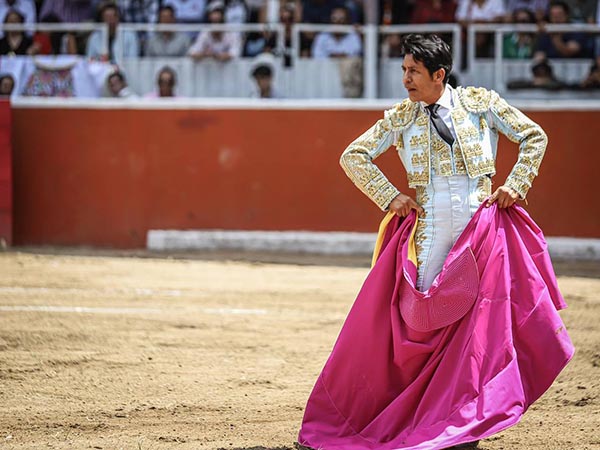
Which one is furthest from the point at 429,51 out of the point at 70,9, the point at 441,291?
the point at 70,9

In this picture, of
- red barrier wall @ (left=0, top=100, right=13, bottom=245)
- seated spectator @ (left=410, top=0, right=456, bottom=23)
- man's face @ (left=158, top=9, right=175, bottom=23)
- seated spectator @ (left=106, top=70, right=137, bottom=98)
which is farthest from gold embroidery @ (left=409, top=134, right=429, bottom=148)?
man's face @ (left=158, top=9, right=175, bottom=23)

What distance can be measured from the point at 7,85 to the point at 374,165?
752 centimetres

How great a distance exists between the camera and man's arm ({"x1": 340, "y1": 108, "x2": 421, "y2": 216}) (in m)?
4.02

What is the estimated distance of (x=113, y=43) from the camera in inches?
435

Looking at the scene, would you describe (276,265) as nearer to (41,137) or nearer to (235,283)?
(235,283)

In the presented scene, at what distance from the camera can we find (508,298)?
3854 millimetres

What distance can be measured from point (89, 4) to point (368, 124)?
160 inches

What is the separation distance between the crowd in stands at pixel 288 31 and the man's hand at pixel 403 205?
6.54 metres

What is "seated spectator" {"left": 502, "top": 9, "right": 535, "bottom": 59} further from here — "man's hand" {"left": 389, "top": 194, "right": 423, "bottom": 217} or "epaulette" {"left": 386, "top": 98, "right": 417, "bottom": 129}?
"man's hand" {"left": 389, "top": 194, "right": 423, "bottom": 217}

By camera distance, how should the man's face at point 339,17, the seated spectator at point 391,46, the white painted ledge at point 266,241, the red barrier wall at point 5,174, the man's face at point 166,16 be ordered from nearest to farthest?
the white painted ledge at point 266,241, the red barrier wall at point 5,174, the seated spectator at point 391,46, the man's face at point 339,17, the man's face at point 166,16

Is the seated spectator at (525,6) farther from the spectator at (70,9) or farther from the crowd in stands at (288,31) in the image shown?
the spectator at (70,9)

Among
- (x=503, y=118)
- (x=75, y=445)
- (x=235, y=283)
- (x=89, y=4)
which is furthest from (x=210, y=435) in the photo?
(x=89, y=4)

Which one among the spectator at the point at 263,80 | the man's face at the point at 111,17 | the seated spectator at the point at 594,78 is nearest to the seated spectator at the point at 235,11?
the spectator at the point at 263,80

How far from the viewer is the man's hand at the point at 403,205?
13.1 ft
